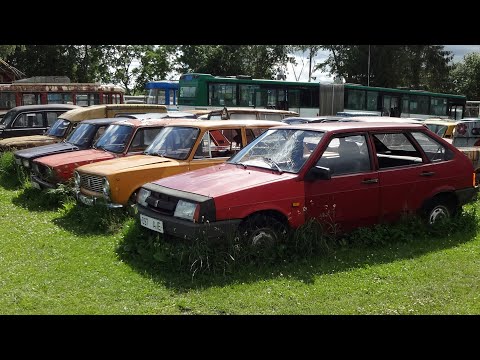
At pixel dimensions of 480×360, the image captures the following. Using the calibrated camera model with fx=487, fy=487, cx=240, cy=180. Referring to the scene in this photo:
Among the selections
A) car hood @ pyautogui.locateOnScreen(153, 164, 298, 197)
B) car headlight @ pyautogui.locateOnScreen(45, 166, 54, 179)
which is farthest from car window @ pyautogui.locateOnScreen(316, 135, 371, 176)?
car headlight @ pyautogui.locateOnScreen(45, 166, 54, 179)

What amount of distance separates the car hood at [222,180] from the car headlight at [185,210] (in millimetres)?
195

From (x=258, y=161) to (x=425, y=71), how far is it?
5655 centimetres

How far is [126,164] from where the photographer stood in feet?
26.1

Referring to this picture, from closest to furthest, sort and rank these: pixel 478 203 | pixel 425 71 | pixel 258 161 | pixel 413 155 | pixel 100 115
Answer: pixel 258 161
pixel 413 155
pixel 478 203
pixel 100 115
pixel 425 71

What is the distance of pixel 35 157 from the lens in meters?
9.91

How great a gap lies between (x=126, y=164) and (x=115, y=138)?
6.28ft

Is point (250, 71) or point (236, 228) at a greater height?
point (250, 71)

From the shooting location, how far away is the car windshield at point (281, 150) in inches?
248

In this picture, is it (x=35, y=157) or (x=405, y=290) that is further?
(x=35, y=157)

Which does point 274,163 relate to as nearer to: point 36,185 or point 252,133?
point 252,133

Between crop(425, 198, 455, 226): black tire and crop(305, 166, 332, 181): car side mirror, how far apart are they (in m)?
1.98

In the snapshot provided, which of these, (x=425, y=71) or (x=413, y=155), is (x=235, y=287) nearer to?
(x=413, y=155)

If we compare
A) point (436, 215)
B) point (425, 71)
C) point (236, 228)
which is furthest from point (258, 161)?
point (425, 71)
